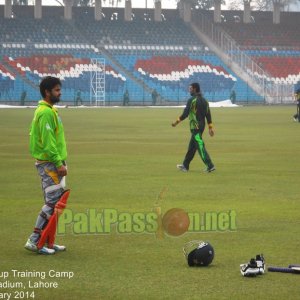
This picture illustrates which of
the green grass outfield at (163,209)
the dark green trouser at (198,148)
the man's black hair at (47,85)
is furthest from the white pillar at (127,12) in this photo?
the man's black hair at (47,85)

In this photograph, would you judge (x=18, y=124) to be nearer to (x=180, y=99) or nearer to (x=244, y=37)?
(x=180, y=99)

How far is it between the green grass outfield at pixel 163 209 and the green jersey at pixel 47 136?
3.58 feet

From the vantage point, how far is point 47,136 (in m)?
11.1

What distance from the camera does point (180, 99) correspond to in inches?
3063

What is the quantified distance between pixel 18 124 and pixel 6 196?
1062 inches

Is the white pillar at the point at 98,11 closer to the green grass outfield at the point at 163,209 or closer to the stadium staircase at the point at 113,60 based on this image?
the stadium staircase at the point at 113,60

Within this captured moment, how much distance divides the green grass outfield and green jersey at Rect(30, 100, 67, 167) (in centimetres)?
109

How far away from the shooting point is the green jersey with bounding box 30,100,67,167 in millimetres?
11164

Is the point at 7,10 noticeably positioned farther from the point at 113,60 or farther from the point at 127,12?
the point at 127,12

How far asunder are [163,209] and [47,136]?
4230 millimetres

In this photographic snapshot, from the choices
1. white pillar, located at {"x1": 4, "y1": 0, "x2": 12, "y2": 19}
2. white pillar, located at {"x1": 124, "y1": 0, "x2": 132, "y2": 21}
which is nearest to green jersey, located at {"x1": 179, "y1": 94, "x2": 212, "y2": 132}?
Result: white pillar, located at {"x1": 4, "y1": 0, "x2": 12, "y2": 19}

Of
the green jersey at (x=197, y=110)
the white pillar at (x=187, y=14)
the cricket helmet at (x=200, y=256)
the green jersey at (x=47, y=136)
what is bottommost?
the cricket helmet at (x=200, y=256)

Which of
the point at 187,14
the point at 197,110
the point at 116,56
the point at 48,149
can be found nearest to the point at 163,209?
the point at 48,149

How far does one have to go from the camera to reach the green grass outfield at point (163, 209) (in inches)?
384
